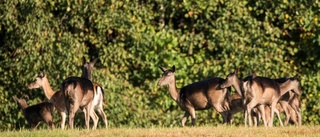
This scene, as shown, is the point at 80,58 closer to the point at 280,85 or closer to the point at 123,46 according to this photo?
the point at 123,46

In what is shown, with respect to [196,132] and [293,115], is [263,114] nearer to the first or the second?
[293,115]

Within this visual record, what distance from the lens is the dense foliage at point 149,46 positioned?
26.3 meters

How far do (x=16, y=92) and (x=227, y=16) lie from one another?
531 centimetres

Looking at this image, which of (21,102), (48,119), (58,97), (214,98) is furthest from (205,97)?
(21,102)

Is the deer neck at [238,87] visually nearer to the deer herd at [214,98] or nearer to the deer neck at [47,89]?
the deer herd at [214,98]

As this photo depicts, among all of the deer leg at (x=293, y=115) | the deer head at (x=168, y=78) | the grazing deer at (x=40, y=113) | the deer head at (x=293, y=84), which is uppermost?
the deer head at (x=168, y=78)

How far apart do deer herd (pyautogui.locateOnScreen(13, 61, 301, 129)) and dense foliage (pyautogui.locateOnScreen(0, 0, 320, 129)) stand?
8.12ft

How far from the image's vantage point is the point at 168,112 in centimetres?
2683

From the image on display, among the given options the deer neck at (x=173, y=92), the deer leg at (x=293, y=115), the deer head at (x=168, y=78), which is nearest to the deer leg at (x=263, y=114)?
the deer leg at (x=293, y=115)

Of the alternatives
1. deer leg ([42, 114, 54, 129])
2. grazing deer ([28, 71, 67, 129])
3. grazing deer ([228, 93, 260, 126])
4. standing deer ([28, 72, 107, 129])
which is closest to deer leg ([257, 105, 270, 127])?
grazing deer ([228, 93, 260, 126])

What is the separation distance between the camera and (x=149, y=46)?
→ 87.5 feet

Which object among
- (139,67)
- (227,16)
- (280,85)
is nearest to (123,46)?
(139,67)

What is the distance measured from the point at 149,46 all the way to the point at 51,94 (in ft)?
11.3

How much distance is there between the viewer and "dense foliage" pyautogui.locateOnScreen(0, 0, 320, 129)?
26312 mm
